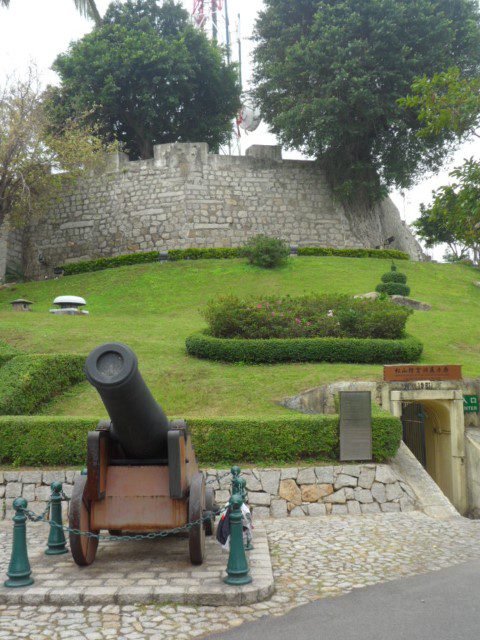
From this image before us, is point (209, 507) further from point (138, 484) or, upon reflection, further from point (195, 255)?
point (195, 255)

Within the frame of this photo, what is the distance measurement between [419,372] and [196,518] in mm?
6542

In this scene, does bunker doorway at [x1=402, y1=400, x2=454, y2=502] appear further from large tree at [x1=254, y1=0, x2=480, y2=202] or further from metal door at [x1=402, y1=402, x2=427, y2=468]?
large tree at [x1=254, y1=0, x2=480, y2=202]

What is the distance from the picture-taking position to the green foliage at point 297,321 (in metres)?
14.0

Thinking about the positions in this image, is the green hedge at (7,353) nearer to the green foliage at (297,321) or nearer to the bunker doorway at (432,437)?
the green foliage at (297,321)

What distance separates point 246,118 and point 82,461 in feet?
103

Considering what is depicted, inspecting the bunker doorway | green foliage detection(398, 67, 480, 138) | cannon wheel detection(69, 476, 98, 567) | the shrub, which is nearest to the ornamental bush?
the shrub

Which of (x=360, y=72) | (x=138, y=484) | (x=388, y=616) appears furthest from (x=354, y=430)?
(x=360, y=72)

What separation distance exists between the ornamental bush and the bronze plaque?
31.7 feet

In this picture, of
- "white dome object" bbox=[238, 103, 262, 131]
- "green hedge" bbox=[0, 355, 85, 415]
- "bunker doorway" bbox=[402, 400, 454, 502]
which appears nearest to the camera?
"green hedge" bbox=[0, 355, 85, 415]

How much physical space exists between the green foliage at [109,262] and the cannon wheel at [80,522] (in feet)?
71.3

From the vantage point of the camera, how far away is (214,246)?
1110 inches

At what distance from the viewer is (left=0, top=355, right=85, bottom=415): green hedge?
1015 centimetres

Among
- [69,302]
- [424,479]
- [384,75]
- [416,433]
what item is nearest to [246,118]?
[384,75]

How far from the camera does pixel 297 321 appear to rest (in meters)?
14.0
